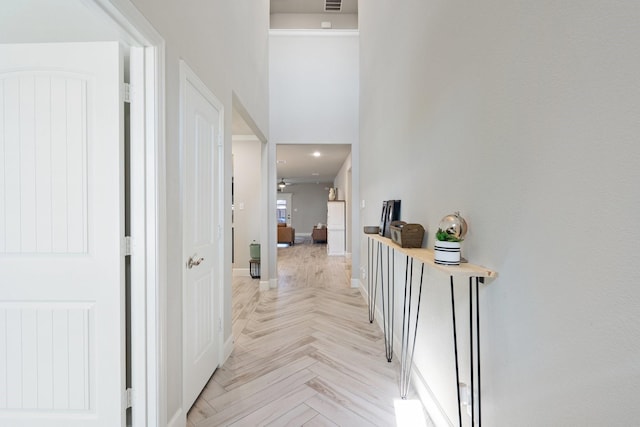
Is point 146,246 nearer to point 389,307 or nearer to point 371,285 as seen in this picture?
point 389,307

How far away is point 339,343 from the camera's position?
2.70m

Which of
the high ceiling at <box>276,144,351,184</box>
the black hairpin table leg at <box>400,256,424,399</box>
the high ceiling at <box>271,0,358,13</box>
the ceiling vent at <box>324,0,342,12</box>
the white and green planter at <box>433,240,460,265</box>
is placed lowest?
the black hairpin table leg at <box>400,256,424,399</box>

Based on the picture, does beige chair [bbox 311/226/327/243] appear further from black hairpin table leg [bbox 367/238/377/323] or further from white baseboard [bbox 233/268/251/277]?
black hairpin table leg [bbox 367/238/377/323]

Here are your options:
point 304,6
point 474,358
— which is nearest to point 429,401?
point 474,358

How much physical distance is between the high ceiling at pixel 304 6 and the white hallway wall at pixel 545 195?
17.7 ft

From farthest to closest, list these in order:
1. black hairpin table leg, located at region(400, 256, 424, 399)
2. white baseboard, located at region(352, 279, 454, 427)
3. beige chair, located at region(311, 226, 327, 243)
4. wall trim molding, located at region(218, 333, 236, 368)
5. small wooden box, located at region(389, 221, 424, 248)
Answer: beige chair, located at region(311, 226, 327, 243)
wall trim molding, located at region(218, 333, 236, 368)
black hairpin table leg, located at region(400, 256, 424, 399)
small wooden box, located at region(389, 221, 424, 248)
white baseboard, located at region(352, 279, 454, 427)

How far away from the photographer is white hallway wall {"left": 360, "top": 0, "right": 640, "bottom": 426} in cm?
63

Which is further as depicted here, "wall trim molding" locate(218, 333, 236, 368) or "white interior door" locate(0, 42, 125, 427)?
"wall trim molding" locate(218, 333, 236, 368)

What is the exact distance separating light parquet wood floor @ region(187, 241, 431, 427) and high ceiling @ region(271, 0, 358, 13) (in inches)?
230

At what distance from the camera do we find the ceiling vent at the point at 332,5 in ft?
19.4

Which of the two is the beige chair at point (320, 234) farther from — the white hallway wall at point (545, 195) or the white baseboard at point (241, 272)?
the white hallway wall at point (545, 195)

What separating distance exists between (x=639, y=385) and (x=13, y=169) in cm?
232

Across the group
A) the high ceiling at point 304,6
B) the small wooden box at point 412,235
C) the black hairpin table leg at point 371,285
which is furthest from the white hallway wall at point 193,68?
the high ceiling at point 304,6

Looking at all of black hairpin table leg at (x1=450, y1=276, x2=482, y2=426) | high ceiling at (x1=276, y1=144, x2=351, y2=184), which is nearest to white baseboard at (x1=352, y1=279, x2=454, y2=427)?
black hairpin table leg at (x1=450, y1=276, x2=482, y2=426)
